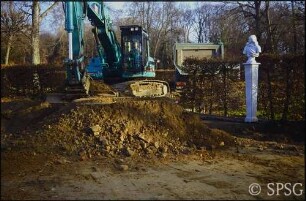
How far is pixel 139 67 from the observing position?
16516 mm

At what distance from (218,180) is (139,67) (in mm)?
9777

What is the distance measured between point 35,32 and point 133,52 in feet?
29.9

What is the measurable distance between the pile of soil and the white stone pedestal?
216 cm

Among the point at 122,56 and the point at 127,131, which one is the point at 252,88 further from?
the point at 122,56

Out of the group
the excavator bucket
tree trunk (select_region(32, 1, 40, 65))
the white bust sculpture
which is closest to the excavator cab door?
the excavator bucket

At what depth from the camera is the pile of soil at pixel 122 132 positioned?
9.33 meters

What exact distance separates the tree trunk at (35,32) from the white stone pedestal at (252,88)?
1441cm

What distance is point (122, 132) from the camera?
9.88 metres

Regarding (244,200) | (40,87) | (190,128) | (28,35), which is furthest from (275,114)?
(28,35)

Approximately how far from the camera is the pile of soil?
9.33 metres

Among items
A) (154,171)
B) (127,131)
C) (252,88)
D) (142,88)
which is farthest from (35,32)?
(154,171)

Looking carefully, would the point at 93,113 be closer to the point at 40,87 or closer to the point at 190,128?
the point at 190,128

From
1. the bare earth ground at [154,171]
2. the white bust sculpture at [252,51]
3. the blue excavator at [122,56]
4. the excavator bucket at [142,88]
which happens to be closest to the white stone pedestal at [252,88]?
the white bust sculpture at [252,51]

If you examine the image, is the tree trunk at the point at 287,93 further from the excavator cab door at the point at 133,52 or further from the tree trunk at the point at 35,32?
the tree trunk at the point at 35,32
